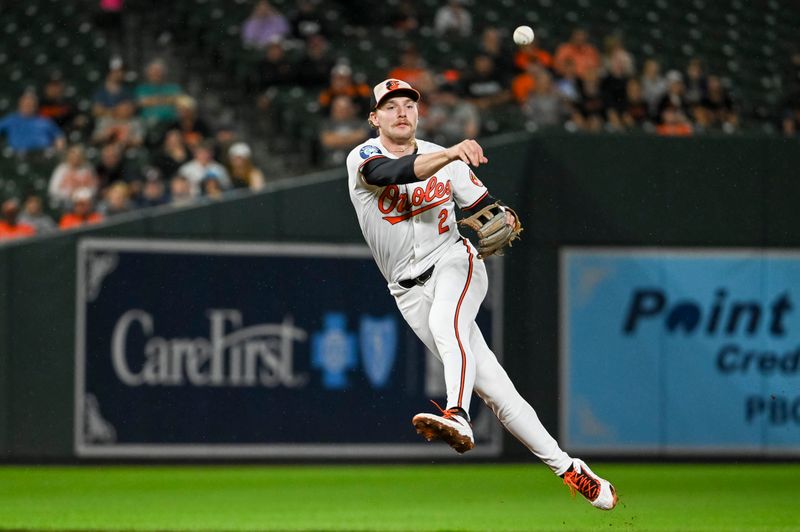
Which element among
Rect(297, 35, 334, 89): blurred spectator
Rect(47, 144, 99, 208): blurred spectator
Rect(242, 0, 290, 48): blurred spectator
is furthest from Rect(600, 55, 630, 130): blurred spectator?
Rect(47, 144, 99, 208): blurred spectator

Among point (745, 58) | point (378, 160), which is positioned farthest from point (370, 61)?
point (378, 160)

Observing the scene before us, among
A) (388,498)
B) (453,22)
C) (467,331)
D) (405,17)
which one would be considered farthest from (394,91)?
(405,17)

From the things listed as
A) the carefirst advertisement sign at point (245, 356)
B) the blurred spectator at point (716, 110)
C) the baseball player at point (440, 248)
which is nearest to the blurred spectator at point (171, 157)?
the carefirst advertisement sign at point (245, 356)

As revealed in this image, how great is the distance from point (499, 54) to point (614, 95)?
1.25m

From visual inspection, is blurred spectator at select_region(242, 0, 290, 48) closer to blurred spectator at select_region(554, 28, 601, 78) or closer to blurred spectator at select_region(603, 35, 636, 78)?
blurred spectator at select_region(554, 28, 601, 78)

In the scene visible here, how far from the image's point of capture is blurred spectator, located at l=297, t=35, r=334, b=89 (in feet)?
42.9

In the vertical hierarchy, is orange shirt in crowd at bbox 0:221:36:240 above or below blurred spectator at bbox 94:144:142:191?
below

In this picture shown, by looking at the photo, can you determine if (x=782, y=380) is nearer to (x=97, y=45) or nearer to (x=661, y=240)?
(x=661, y=240)

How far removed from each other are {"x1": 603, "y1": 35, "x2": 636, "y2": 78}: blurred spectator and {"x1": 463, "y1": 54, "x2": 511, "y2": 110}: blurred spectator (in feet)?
4.06

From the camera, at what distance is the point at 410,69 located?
42.0ft

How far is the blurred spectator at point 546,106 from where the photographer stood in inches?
500

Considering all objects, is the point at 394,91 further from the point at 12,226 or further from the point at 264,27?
the point at 264,27

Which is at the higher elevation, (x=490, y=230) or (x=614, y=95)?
(x=614, y=95)

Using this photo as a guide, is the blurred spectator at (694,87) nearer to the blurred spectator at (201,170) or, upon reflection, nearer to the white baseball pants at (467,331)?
the blurred spectator at (201,170)
